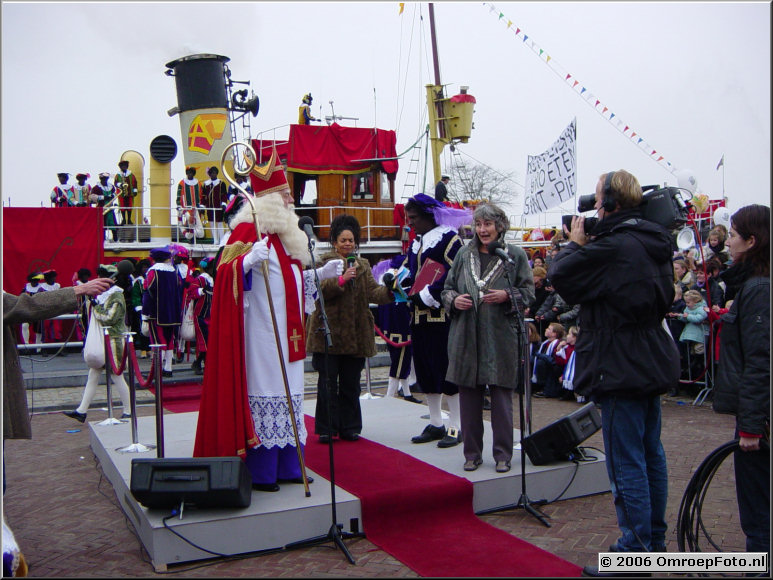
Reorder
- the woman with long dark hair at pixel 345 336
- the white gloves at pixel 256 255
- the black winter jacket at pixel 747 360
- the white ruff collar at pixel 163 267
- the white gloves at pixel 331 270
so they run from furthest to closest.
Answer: the white ruff collar at pixel 163 267
the woman with long dark hair at pixel 345 336
the white gloves at pixel 331 270
the white gloves at pixel 256 255
the black winter jacket at pixel 747 360

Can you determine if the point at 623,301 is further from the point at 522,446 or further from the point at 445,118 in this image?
the point at 445,118

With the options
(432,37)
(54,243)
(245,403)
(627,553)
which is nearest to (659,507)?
(627,553)

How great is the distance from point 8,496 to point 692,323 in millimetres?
8241

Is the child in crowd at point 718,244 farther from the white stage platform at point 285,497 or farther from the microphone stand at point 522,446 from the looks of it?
the microphone stand at point 522,446

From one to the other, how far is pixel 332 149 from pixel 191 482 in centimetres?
1533

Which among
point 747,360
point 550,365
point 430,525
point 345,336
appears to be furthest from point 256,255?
point 550,365

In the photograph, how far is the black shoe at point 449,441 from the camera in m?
5.88

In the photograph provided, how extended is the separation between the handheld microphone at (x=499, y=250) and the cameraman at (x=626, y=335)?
0.98 metres

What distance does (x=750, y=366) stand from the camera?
11.5ft

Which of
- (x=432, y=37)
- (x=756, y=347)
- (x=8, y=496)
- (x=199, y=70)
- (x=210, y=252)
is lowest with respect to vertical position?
(x=8, y=496)

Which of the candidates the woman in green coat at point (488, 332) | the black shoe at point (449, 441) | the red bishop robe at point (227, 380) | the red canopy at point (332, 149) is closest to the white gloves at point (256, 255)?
the red bishop robe at point (227, 380)

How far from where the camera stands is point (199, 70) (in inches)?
758

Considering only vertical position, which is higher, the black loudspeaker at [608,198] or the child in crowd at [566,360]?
the black loudspeaker at [608,198]

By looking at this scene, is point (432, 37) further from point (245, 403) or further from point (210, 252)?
point (245, 403)
